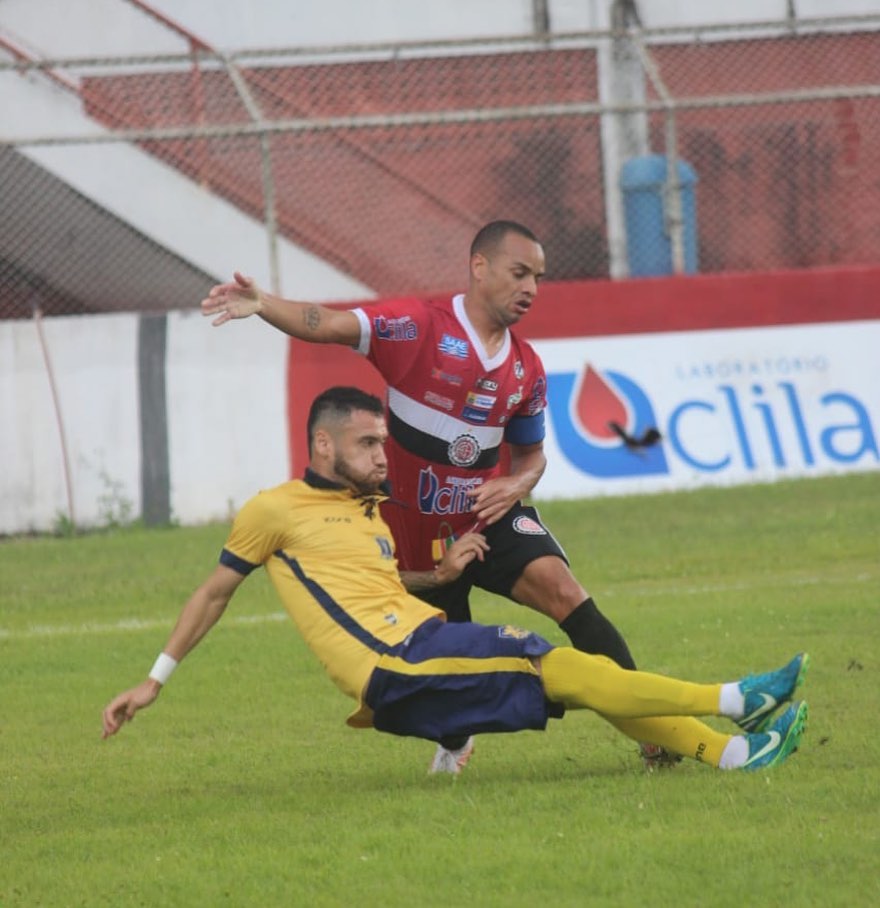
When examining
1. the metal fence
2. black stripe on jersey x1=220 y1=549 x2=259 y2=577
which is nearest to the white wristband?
black stripe on jersey x1=220 y1=549 x2=259 y2=577

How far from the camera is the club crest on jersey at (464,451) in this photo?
7266 mm

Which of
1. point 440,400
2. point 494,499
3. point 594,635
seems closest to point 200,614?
point 494,499

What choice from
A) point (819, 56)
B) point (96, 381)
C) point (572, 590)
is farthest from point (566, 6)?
point (572, 590)

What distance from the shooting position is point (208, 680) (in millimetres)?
9508

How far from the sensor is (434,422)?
7242 mm

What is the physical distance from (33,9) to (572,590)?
51.8 ft

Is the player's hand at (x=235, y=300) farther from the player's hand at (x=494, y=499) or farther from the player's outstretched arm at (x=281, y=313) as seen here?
the player's hand at (x=494, y=499)

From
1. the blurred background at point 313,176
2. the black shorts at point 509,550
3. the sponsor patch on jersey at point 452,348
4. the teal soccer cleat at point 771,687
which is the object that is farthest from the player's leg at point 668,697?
the blurred background at point 313,176

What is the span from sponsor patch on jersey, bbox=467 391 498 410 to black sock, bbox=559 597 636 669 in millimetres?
848

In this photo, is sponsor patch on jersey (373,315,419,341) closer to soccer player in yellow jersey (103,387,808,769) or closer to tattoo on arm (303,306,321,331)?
tattoo on arm (303,306,321,331)

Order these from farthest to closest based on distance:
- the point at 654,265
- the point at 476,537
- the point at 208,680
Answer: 1. the point at 654,265
2. the point at 208,680
3. the point at 476,537

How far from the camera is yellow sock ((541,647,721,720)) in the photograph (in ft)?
20.3

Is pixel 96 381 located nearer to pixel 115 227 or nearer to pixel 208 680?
pixel 115 227

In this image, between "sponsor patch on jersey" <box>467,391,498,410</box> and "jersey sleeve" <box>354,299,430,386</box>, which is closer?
"jersey sleeve" <box>354,299,430,386</box>
